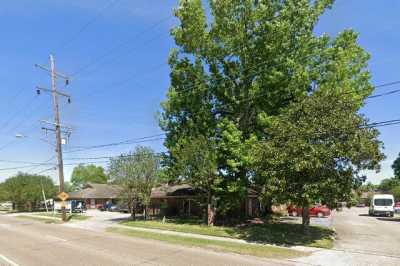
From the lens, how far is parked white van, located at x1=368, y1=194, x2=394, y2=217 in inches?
1655

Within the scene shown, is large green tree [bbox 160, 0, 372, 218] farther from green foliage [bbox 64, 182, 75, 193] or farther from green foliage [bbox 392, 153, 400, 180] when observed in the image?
green foliage [bbox 64, 182, 75, 193]

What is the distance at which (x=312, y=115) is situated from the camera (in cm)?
2027

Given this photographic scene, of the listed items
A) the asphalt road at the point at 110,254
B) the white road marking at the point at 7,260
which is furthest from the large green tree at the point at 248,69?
the white road marking at the point at 7,260

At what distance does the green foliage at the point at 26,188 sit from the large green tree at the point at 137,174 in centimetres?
3685

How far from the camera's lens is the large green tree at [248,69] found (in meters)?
27.1

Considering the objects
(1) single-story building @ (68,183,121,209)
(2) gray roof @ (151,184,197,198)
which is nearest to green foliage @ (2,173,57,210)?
(1) single-story building @ (68,183,121,209)

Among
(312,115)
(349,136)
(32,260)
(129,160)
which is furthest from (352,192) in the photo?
(129,160)

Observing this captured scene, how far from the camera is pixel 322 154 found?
18.6 m

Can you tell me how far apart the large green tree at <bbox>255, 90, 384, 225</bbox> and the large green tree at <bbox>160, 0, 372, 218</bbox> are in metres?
5.33

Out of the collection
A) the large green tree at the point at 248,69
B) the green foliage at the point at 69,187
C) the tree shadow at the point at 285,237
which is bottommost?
the green foliage at the point at 69,187

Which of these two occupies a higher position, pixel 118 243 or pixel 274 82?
pixel 274 82

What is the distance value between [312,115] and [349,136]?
2.13 m

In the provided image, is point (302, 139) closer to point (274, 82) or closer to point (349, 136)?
point (349, 136)

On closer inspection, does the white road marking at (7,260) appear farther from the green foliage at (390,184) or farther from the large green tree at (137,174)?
the green foliage at (390,184)
